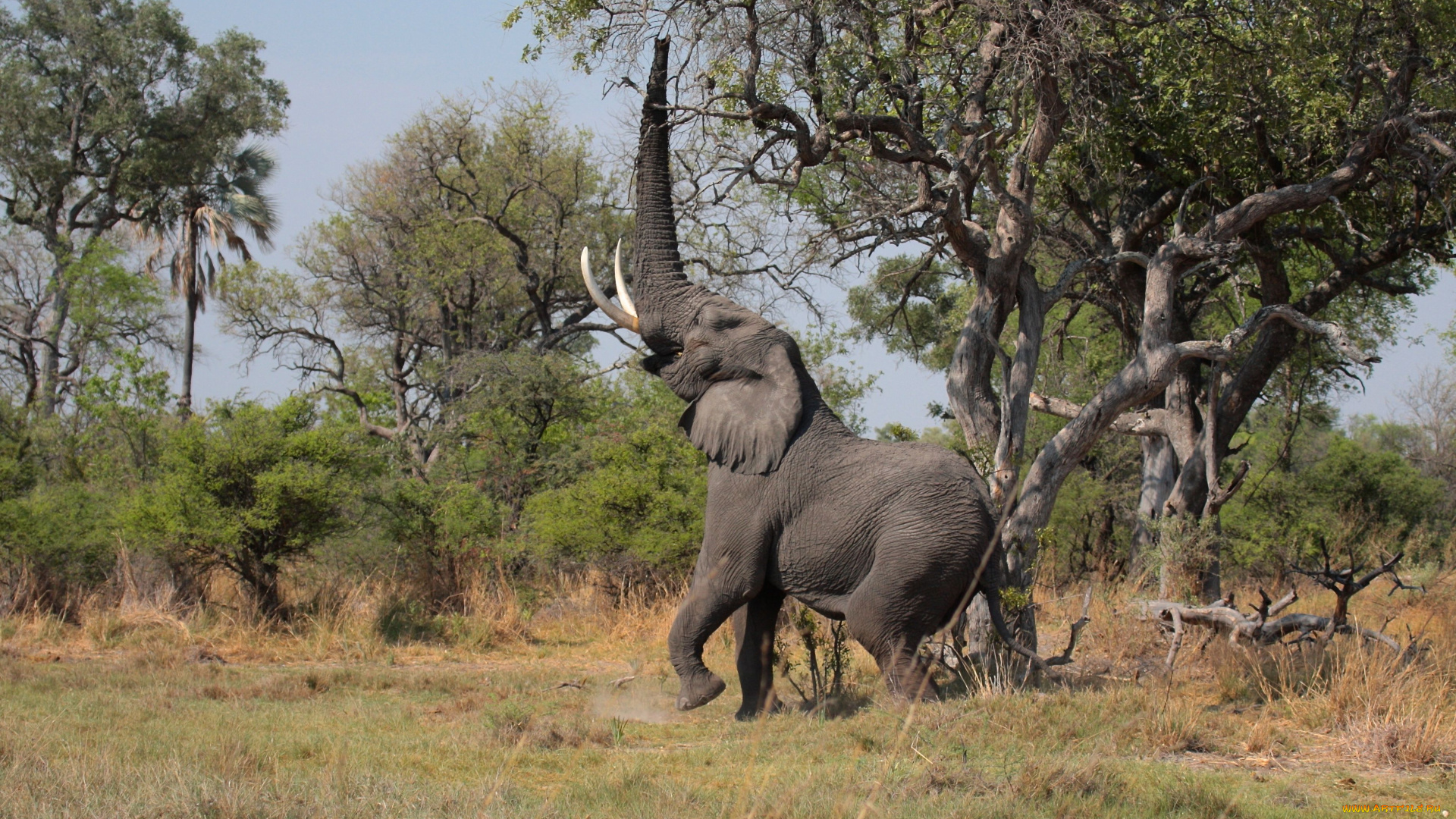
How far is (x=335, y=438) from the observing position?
41.1 feet

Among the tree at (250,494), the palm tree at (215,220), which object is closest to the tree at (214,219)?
the palm tree at (215,220)

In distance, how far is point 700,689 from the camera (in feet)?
25.6

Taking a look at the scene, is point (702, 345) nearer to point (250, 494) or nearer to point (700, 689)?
point (700, 689)

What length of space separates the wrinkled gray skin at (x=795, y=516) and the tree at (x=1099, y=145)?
1.53 m

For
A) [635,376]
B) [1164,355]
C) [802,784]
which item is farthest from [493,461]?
[802,784]

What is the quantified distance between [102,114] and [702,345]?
25.4m

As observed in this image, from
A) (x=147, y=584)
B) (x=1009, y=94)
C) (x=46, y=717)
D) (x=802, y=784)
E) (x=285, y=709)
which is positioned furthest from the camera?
(x=147, y=584)

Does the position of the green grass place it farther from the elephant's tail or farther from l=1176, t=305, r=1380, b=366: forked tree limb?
l=1176, t=305, r=1380, b=366: forked tree limb

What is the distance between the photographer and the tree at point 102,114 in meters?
27.5

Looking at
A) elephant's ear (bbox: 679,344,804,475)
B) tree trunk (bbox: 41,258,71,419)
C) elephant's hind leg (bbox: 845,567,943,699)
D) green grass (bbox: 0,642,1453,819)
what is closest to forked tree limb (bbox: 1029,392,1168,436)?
green grass (bbox: 0,642,1453,819)

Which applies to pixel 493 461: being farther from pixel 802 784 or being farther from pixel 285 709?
pixel 802 784

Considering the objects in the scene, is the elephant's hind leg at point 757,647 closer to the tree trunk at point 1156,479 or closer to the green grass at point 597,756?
the green grass at point 597,756

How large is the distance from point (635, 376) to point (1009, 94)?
13.5 metres

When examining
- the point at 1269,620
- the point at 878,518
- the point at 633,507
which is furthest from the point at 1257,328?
the point at 633,507
